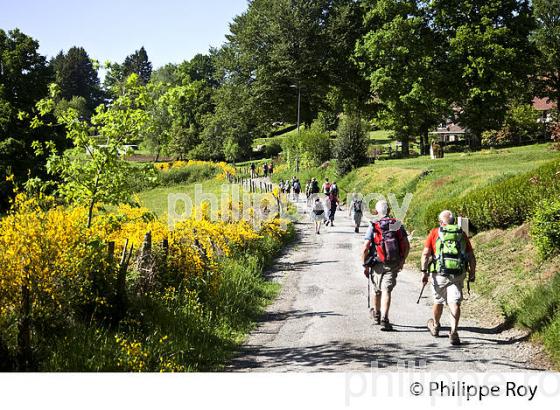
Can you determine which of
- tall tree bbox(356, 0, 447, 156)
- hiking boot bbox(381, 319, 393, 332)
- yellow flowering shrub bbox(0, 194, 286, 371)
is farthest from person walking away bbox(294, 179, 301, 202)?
hiking boot bbox(381, 319, 393, 332)

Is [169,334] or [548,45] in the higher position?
[548,45]

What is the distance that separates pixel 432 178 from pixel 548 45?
3590cm

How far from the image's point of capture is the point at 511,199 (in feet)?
47.6

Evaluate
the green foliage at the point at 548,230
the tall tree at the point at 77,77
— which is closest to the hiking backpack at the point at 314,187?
the green foliage at the point at 548,230

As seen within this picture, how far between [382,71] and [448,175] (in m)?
20.7

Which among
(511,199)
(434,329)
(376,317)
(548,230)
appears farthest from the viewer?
(511,199)

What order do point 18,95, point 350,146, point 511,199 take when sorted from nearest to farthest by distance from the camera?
point 511,199
point 18,95
point 350,146

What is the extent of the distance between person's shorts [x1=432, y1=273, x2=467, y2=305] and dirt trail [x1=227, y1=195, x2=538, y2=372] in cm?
70

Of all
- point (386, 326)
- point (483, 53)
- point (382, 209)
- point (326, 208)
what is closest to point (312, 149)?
point (483, 53)

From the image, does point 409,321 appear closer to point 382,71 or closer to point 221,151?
point 382,71

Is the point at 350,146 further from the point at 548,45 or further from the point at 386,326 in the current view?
the point at 548,45

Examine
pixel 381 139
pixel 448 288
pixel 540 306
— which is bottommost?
pixel 540 306

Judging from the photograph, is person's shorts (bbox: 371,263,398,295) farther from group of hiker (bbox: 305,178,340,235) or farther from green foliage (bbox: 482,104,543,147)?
green foliage (bbox: 482,104,543,147)

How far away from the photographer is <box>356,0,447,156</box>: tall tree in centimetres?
4053
